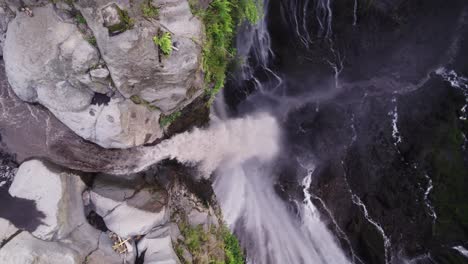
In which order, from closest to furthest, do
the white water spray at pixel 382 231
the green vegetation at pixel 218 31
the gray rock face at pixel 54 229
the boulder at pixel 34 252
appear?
the boulder at pixel 34 252 → the gray rock face at pixel 54 229 → the green vegetation at pixel 218 31 → the white water spray at pixel 382 231

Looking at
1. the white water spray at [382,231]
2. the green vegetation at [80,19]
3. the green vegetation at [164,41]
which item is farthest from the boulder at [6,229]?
the white water spray at [382,231]

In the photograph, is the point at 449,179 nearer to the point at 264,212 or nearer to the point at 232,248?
the point at 264,212

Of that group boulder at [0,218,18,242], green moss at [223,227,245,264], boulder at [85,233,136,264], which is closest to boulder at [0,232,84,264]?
boulder at [0,218,18,242]

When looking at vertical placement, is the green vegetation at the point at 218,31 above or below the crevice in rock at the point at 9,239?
above

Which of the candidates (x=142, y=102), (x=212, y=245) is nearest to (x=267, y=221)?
(x=212, y=245)

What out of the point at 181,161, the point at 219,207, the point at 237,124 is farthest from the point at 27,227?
the point at 237,124

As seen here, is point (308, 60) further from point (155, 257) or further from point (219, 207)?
point (155, 257)

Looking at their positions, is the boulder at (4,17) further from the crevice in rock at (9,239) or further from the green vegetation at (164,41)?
the crevice in rock at (9,239)
